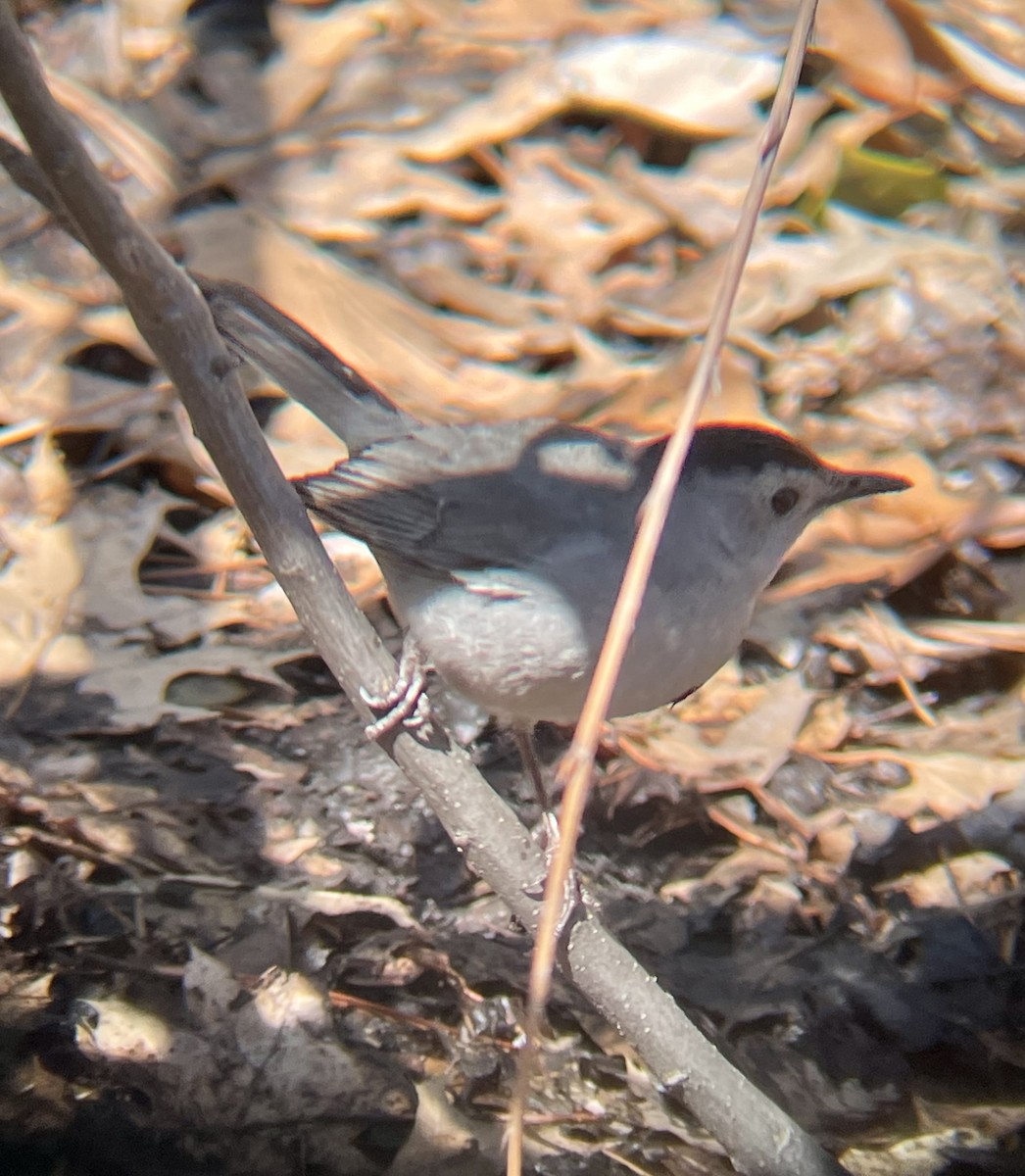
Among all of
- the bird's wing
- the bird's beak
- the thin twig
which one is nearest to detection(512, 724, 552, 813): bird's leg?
the bird's wing

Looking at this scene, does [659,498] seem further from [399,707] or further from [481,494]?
[481,494]

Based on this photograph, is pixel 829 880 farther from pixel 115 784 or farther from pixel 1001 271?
pixel 1001 271

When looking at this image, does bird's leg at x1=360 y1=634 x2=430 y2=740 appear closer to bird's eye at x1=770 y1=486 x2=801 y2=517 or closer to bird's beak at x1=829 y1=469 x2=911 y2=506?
bird's eye at x1=770 y1=486 x2=801 y2=517

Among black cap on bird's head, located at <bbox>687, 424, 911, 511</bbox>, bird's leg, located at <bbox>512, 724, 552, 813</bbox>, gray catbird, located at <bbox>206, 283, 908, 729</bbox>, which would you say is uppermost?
black cap on bird's head, located at <bbox>687, 424, 911, 511</bbox>

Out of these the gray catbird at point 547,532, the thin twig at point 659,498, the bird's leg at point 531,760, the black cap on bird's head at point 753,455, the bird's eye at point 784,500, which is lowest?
the bird's leg at point 531,760

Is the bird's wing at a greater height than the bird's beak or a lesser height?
lesser

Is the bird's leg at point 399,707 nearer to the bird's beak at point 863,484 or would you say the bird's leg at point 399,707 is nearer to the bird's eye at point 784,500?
the bird's eye at point 784,500

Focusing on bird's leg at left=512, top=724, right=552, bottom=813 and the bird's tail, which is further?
bird's leg at left=512, top=724, right=552, bottom=813

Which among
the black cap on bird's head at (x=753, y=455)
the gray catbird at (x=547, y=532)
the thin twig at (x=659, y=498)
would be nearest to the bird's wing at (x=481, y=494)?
the gray catbird at (x=547, y=532)

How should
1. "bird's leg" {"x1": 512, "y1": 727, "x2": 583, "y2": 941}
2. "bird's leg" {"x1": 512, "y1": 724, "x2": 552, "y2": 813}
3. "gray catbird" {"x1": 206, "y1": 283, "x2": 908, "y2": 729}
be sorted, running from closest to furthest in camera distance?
1. "bird's leg" {"x1": 512, "y1": 727, "x2": 583, "y2": 941}
2. "gray catbird" {"x1": 206, "y1": 283, "x2": 908, "y2": 729}
3. "bird's leg" {"x1": 512, "y1": 724, "x2": 552, "y2": 813}
